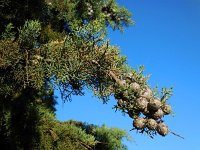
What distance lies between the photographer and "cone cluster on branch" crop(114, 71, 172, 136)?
3.33m

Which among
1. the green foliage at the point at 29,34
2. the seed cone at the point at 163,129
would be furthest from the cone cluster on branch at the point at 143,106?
the green foliage at the point at 29,34

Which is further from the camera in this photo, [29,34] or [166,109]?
[29,34]

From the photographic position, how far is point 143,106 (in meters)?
3.41

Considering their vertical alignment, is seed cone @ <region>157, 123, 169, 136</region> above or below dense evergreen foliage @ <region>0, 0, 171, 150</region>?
below

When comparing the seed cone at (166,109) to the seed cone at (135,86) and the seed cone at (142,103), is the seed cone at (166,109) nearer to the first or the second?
the seed cone at (142,103)

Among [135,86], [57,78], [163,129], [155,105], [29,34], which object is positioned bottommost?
[163,129]

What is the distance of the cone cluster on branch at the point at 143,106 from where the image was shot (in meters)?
3.33

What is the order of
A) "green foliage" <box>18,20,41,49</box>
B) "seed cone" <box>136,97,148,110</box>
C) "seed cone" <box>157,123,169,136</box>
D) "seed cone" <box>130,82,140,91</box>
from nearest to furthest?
"seed cone" <box>157,123,169,136</box> → "seed cone" <box>136,97,148,110</box> → "seed cone" <box>130,82,140,91</box> → "green foliage" <box>18,20,41,49</box>

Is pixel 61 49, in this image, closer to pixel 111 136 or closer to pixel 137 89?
pixel 137 89

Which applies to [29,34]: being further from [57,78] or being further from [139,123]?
[139,123]

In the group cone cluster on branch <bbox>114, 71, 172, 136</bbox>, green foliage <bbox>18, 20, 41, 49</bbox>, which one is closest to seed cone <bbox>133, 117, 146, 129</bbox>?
cone cluster on branch <bbox>114, 71, 172, 136</bbox>

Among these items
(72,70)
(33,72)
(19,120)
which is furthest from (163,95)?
(19,120)

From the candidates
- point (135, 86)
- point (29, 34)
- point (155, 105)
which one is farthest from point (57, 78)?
point (155, 105)

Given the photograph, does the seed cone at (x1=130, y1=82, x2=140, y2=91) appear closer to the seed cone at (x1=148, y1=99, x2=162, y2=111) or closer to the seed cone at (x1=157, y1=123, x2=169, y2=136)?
the seed cone at (x1=148, y1=99, x2=162, y2=111)
